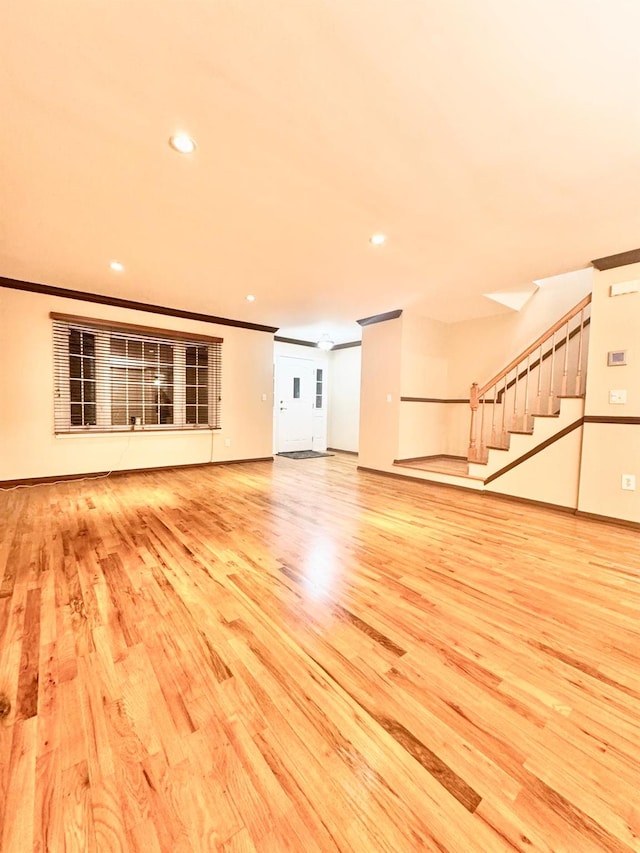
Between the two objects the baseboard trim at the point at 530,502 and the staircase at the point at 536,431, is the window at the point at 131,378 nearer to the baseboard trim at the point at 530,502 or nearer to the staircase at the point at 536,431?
the staircase at the point at 536,431

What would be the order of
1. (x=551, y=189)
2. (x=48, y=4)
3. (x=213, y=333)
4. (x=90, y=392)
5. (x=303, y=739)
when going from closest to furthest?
(x=303, y=739), (x=48, y=4), (x=551, y=189), (x=90, y=392), (x=213, y=333)

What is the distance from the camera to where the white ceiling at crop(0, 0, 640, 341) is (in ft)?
4.45

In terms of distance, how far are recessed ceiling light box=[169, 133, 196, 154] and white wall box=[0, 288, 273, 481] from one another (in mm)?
3657

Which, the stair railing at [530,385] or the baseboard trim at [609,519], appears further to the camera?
the stair railing at [530,385]

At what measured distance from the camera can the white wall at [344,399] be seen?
304 inches

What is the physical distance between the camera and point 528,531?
3.06 meters

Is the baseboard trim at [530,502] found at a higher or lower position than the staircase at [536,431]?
lower

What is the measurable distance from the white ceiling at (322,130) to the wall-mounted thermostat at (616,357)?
0.91m

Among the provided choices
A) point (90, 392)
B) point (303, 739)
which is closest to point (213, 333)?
point (90, 392)

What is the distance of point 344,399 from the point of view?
800 cm

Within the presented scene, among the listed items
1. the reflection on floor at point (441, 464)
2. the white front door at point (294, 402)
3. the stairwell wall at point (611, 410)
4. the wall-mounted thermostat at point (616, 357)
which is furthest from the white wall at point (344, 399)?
the wall-mounted thermostat at point (616, 357)

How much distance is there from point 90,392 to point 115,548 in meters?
3.21

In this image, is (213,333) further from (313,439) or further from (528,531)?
(528,531)

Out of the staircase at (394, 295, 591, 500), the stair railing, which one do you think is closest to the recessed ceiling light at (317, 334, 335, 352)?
the staircase at (394, 295, 591, 500)
